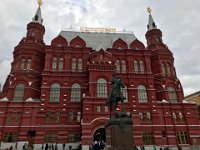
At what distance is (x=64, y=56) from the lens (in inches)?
1497

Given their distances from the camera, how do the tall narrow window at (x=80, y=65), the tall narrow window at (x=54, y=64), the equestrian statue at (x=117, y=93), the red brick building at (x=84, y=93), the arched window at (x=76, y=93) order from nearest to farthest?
1. the equestrian statue at (x=117, y=93)
2. the red brick building at (x=84, y=93)
3. the arched window at (x=76, y=93)
4. the tall narrow window at (x=54, y=64)
5. the tall narrow window at (x=80, y=65)

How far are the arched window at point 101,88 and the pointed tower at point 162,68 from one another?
494 inches

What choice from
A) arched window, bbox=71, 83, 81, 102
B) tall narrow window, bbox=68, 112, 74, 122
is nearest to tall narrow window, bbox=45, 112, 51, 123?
tall narrow window, bbox=68, 112, 74, 122

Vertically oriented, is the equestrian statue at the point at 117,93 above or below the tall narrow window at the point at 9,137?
above

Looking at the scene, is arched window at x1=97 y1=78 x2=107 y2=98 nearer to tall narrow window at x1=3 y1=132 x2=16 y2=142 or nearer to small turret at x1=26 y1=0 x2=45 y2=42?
tall narrow window at x1=3 y1=132 x2=16 y2=142

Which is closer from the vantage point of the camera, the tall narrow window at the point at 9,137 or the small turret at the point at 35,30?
the tall narrow window at the point at 9,137

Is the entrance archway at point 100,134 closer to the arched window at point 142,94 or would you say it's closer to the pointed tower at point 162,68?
the arched window at point 142,94

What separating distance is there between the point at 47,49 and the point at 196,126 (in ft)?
110

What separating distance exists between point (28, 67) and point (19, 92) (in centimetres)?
535

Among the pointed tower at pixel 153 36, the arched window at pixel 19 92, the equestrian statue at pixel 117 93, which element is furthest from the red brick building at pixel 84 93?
the equestrian statue at pixel 117 93

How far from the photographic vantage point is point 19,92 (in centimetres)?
3428

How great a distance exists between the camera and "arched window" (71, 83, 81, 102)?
1372 inches

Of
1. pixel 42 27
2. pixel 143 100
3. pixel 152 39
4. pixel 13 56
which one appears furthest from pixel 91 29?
pixel 143 100

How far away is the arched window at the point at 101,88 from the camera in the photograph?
32969 millimetres
